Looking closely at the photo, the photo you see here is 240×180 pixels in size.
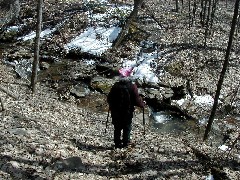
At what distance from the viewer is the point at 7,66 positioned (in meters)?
21.7

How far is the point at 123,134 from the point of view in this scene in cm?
1006

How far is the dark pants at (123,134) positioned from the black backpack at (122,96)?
1.85 feet

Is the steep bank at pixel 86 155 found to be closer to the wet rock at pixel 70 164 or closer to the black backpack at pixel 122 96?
the wet rock at pixel 70 164

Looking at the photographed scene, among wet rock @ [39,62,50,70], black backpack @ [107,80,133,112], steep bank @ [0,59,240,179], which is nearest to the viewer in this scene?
steep bank @ [0,59,240,179]

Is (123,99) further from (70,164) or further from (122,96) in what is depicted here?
(70,164)

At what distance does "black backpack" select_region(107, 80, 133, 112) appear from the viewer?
9461 mm

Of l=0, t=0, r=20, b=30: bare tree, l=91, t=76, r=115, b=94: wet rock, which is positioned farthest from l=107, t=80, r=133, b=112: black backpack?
l=0, t=0, r=20, b=30: bare tree

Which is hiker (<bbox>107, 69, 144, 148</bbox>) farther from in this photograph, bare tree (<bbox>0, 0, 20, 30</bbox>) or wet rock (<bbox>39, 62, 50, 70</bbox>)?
bare tree (<bbox>0, 0, 20, 30</bbox>)

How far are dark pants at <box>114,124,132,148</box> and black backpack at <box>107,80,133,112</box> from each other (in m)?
0.56

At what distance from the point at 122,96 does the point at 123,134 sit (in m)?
1.27

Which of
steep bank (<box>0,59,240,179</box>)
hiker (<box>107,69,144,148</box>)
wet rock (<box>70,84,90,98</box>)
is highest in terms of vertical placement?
hiker (<box>107,69,144,148</box>)

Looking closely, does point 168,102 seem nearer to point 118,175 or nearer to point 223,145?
point 223,145

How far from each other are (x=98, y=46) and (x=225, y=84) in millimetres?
9776

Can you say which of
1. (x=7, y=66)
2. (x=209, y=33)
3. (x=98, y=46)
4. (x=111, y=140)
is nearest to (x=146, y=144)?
(x=111, y=140)
